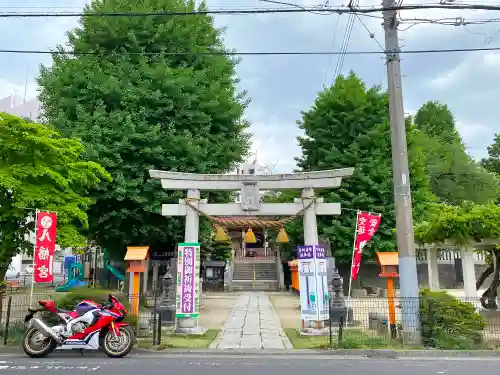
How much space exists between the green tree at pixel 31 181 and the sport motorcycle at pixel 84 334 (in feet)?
9.49

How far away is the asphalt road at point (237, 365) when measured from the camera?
7930 mm

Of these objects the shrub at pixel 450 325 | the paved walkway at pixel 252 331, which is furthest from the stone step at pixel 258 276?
the shrub at pixel 450 325

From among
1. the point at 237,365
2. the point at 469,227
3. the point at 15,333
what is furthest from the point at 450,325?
the point at 15,333

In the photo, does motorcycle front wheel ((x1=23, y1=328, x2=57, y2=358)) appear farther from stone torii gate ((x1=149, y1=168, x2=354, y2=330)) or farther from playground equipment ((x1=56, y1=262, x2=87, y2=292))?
playground equipment ((x1=56, y1=262, x2=87, y2=292))

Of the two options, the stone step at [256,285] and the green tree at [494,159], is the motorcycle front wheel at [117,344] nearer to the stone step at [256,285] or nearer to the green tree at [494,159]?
the stone step at [256,285]

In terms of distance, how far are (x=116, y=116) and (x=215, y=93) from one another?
4.68 m

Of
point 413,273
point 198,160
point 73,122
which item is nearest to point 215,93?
point 198,160

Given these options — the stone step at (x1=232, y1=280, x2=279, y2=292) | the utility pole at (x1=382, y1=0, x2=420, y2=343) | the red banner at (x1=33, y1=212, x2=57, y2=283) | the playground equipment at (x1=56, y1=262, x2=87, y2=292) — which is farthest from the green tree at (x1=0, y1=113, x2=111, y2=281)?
the stone step at (x1=232, y1=280, x2=279, y2=292)

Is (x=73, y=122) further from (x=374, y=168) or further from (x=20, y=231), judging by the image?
(x=374, y=168)

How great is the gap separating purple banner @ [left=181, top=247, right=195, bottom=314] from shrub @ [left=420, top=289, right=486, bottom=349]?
6.48 m

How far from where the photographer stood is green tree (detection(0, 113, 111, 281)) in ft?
35.9

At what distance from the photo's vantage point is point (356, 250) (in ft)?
46.1

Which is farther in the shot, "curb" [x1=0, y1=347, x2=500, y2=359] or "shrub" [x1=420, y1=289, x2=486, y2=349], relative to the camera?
"shrub" [x1=420, y1=289, x2=486, y2=349]

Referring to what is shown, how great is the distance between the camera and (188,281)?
506 inches
